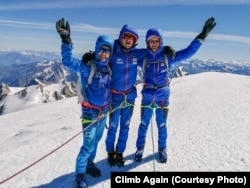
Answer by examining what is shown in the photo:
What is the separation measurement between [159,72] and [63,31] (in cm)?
327

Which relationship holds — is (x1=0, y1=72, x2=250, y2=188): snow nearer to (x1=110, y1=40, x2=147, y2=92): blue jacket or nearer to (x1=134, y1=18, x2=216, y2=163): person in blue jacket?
(x1=134, y1=18, x2=216, y2=163): person in blue jacket

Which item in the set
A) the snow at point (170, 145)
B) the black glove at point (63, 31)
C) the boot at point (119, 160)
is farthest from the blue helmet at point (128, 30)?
the boot at point (119, 160)

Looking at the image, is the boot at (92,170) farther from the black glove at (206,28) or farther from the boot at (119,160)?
the black glove at (206,28)

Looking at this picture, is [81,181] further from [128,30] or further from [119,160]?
[128,30]

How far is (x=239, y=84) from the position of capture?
20391mm

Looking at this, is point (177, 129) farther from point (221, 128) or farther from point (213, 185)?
point (213, 185)

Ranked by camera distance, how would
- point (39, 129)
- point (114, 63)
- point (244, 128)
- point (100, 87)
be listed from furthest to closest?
point (39, 129), point (244, 128), point (114, 63), point (100, 87)

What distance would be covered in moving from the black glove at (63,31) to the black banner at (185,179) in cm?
373

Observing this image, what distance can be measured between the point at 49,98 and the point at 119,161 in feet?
266

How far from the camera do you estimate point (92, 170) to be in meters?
8.81

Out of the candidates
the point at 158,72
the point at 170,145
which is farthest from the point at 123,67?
→ the point at 170,145

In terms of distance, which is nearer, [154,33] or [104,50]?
[104,50]

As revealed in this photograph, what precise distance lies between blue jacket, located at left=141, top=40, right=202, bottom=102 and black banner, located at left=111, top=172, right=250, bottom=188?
7.46ft

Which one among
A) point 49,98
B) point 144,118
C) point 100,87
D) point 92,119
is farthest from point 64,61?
point 49,98
